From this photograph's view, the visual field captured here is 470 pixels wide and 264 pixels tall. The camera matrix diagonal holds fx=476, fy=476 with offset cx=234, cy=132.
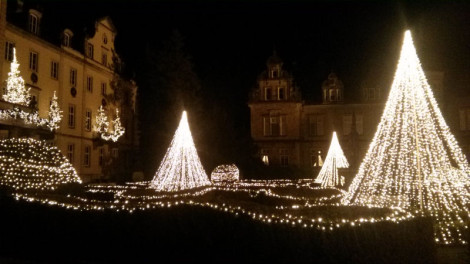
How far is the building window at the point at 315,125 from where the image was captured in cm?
4869

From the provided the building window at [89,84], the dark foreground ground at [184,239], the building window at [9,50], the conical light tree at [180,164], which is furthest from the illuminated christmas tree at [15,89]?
the dark foreground ground at [184,239]

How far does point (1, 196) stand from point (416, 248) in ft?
29.4

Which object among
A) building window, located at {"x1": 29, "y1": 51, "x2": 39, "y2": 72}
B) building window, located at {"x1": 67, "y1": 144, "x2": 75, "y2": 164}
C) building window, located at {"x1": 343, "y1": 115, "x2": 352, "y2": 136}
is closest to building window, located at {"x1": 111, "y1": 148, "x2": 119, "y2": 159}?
building window, located at {"x1": 67, "y1": 144, "x2": 75, "y2": 164}

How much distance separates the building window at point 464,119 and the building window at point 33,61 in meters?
38.1

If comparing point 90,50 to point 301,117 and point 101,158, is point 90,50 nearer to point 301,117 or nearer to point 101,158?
point 101,158

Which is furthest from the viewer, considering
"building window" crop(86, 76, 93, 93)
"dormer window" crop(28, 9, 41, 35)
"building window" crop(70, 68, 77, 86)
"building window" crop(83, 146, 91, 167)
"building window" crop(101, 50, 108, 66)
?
"building window" crop(101, 50, 108, 66)

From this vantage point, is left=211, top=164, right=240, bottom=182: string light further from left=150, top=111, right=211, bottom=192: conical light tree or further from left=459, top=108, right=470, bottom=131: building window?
left=459, top=108, right=470, bottom=131: building window

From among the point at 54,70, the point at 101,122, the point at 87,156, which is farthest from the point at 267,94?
the point at 54,70

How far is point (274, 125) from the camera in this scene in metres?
48.6

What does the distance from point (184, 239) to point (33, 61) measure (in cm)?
2624

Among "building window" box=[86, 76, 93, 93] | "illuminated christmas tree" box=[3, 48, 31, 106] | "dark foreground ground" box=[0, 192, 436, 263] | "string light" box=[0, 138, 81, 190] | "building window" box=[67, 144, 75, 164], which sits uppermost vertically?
"building window" box=[86, 76, 93, 93]

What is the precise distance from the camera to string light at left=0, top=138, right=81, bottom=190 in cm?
1380

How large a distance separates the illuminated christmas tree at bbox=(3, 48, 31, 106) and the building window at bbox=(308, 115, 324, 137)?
29.1 meters

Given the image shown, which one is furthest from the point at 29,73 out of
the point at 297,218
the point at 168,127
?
the point at 297,218
